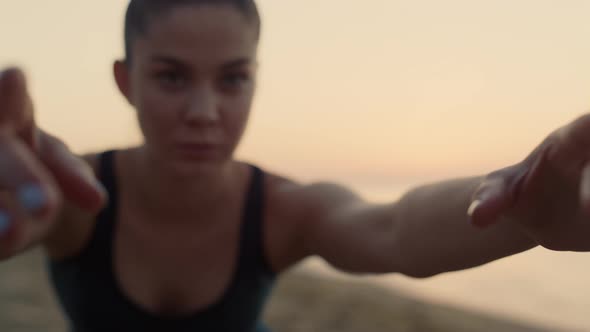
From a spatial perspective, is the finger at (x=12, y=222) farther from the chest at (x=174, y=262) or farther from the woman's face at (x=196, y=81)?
the chest at (x=174, y=262)

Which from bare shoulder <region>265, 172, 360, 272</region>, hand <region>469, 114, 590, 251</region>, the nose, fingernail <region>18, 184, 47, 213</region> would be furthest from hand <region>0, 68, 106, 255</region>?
bare shoulder <region>265, 172, 360, 272</region>

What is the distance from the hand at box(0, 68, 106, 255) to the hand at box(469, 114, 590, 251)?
0.44 metres

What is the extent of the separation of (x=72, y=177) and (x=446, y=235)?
538mm

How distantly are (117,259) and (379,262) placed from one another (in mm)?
512

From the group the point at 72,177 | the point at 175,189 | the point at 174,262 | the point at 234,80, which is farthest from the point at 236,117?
the point at 72,177

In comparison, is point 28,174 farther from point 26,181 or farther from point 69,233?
point 69,233

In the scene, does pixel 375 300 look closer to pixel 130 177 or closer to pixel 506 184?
pixel 130 177

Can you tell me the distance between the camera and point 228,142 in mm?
1055

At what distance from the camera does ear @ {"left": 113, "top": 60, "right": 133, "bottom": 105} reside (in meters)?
1.18

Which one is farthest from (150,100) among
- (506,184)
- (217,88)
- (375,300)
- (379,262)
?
(375,300)

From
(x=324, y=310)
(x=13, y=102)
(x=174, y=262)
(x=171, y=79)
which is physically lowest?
(x=324, y=310)

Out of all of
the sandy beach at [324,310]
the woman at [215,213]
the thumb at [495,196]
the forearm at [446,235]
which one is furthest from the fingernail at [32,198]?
the sandy beach at [324,310]

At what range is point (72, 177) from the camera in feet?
2.06

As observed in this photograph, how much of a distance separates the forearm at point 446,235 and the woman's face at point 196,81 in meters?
0.36
